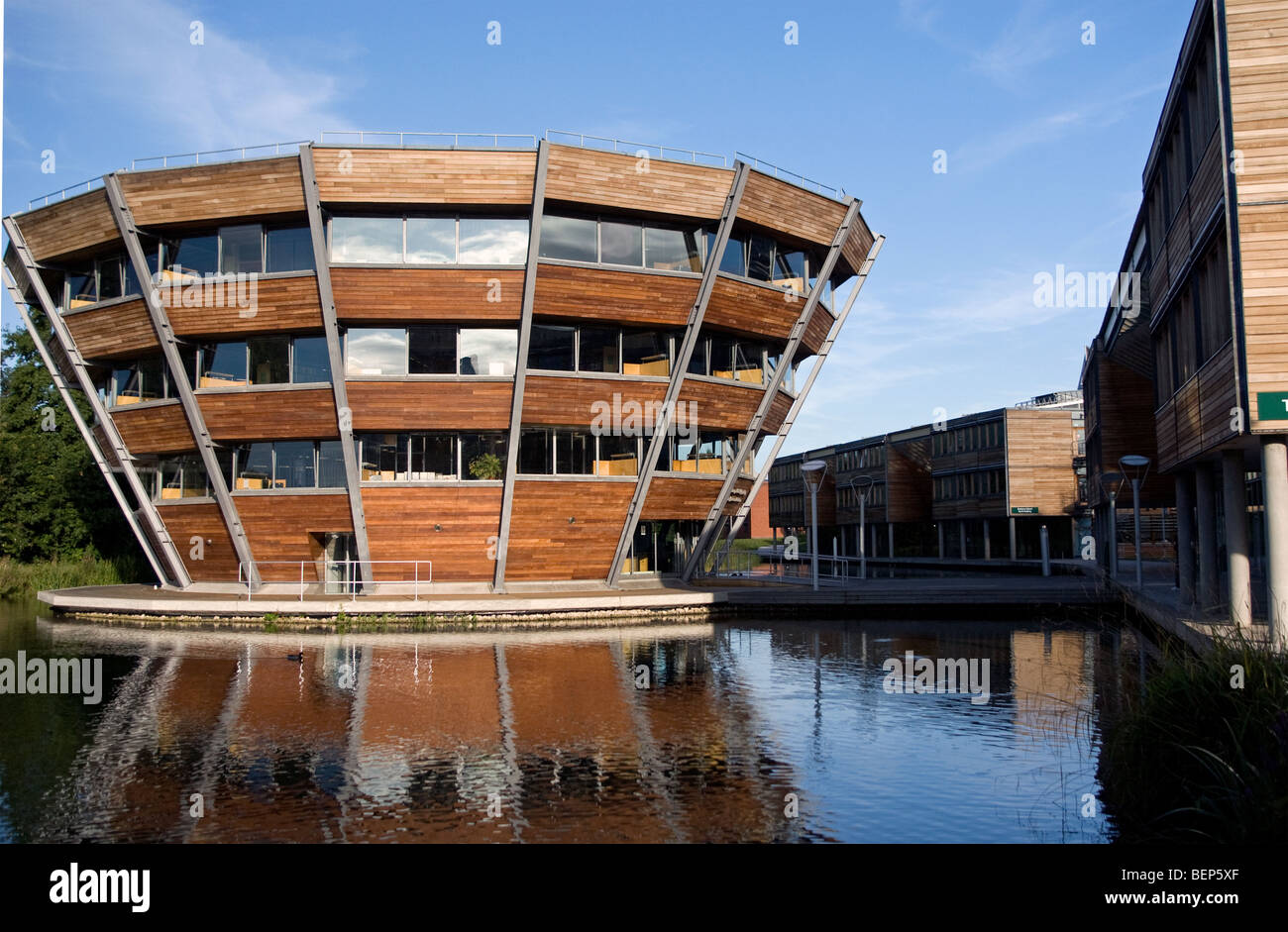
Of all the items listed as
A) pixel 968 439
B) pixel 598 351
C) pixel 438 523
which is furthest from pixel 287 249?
pixel 968 439

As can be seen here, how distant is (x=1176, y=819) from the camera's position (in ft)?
27.6

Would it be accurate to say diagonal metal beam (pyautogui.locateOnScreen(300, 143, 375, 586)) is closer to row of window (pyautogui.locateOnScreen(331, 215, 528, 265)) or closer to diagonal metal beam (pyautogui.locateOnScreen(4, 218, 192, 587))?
row of window (pyautogui.locateOnScreen(331, 215, 528, 265))

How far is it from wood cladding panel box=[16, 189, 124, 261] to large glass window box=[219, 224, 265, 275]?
312 centimetres

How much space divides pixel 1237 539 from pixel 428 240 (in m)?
21.7

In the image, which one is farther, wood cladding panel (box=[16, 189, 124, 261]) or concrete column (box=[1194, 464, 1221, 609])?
wood cladding panel (box=[16, 189, 124, 261])

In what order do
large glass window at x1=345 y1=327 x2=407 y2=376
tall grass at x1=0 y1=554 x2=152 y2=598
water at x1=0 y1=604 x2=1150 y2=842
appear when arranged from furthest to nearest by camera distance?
tall grass at x1=0 y1=554 x2=152 y2=598, large glass window at x1=345 y1=327 x2=407 y2=376, water at x1=0 y1=604 x2=1150 y2=842

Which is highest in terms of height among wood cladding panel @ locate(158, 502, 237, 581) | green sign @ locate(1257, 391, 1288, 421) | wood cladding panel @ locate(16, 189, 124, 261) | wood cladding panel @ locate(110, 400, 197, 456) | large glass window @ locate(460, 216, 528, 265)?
wood cladding panel @ locate(16, 189, 124, 261)

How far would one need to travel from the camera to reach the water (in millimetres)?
→ 9141

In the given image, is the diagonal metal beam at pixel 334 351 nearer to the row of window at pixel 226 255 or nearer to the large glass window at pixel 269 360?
the row of window at pixel 226 255

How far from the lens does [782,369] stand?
3275cm

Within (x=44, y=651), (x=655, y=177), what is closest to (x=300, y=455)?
(x=44, y=651)

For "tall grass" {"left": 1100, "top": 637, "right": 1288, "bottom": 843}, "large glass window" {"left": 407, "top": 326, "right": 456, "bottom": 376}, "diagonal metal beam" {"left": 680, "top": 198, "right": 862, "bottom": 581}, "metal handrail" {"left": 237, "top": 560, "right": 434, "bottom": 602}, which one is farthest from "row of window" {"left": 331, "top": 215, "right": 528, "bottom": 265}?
"tall grass" {"left": 1100, "top": 637, "right": 1288, "bottom": 843}

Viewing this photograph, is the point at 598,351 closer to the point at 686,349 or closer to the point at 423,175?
the point at 686,349

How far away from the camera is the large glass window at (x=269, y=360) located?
100 ft
